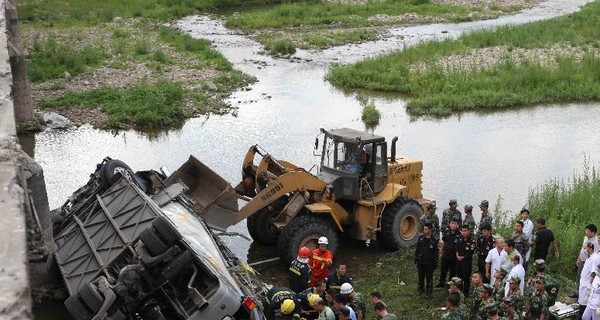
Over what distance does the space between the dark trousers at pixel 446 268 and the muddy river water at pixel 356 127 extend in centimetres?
395

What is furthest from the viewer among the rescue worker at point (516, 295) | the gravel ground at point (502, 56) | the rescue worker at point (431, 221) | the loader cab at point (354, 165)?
the gravel ground at point (502, 56)

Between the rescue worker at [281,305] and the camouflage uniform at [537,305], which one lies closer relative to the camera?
the rescue worker at [281,305]

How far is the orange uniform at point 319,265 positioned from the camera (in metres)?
11.4

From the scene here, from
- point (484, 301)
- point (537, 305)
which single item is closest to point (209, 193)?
point (484, 301)

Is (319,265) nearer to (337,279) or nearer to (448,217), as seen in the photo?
(337,279)

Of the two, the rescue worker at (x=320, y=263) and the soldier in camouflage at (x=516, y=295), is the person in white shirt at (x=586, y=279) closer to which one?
the soldier in camouflage at (x=516, y=295)

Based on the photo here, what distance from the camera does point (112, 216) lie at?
11312 mm

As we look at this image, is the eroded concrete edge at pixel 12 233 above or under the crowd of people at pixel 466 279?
above

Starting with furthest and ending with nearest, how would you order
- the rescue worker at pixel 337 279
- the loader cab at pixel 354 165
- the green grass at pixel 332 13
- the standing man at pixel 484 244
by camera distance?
the green grass at pixel 332 13 < the loader cab at pixel 354 165 < the standing man at pixel 484 244 < the rescue worker at pixel 337 279

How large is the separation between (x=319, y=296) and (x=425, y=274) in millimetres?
3027

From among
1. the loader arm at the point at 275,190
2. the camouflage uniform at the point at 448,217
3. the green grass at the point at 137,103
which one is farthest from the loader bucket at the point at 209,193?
the green grass at the point at 137,103

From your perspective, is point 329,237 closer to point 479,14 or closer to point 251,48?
point 251,48

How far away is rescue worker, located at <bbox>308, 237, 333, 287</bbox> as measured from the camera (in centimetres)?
1138

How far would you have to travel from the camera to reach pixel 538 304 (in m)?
10.1
